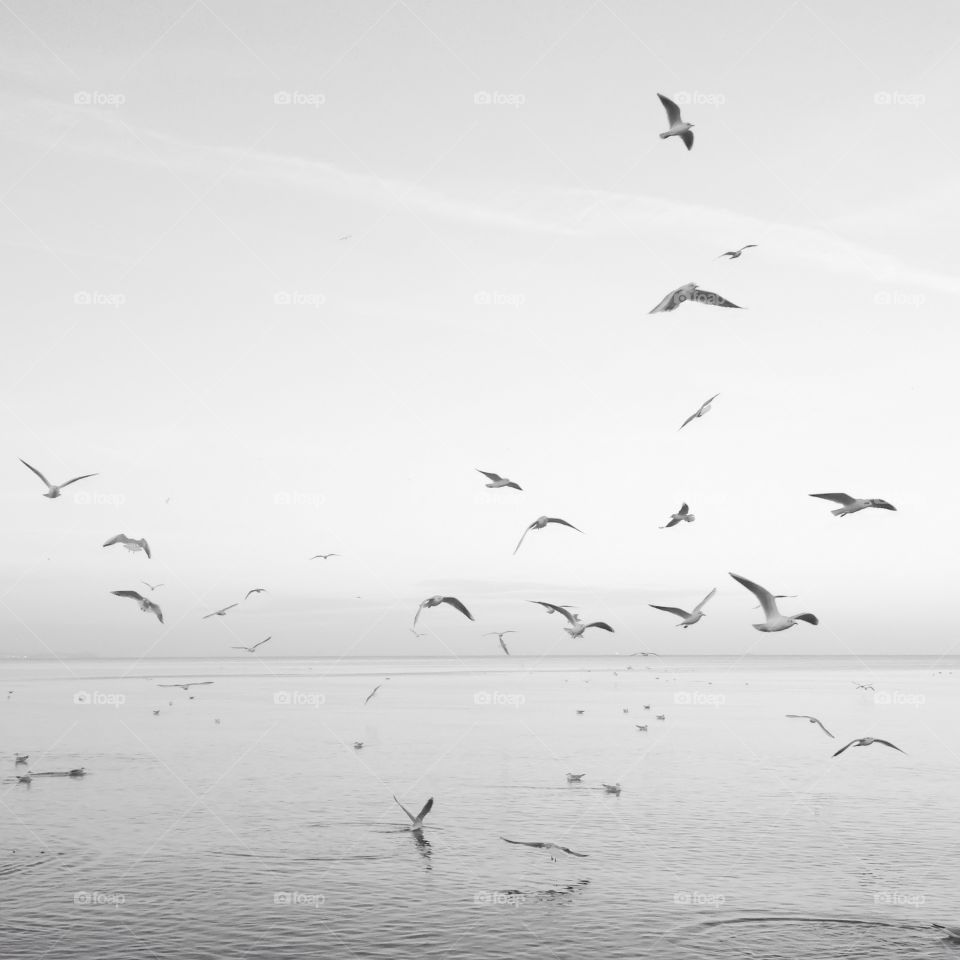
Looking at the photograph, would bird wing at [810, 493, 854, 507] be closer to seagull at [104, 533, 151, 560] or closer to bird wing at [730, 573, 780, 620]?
bird wing at [730, 573, 780, 620]

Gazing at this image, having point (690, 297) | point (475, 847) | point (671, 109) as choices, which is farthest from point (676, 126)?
point (475, 847)

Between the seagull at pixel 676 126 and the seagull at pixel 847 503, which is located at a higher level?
the seagull at pixel 676 126

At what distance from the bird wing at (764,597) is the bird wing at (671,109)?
12.5 meters

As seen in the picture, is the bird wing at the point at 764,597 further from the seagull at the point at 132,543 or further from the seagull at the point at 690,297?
the seagull at the point at 132,543

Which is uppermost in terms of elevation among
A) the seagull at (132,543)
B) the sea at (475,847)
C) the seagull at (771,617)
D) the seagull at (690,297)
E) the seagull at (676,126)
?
the seagull at (676,126)

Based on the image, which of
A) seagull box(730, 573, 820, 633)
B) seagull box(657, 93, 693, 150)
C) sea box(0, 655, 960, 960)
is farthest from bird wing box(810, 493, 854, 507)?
sea box(0, 655, 960, 960)

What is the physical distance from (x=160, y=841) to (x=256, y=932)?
14.8 m

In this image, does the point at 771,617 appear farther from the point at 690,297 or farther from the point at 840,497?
the point at 690,297

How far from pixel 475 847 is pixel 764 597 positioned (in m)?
23.4

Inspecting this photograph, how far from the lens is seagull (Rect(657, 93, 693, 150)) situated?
85.7ft

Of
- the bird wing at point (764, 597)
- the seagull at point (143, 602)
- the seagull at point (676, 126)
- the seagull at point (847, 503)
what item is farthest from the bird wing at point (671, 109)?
the seagull at point (143, 602)

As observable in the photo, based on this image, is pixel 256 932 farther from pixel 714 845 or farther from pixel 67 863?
pixel 714 845

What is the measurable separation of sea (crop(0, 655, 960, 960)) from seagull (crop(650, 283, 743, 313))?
1924 centimetres

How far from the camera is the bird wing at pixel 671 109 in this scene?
25969mm
